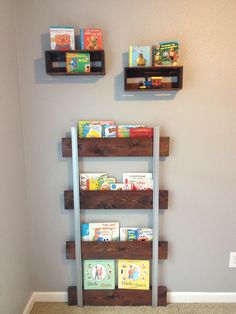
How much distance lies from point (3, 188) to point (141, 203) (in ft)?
2.81

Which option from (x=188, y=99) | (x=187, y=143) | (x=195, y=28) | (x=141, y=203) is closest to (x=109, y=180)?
(x=141, y=203)

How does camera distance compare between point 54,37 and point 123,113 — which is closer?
point 54,37

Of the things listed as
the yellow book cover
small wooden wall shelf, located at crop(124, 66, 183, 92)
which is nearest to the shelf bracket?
the yellow book cover

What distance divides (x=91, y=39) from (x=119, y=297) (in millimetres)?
1755

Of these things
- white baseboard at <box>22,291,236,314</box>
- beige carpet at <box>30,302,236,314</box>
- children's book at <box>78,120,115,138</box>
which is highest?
children's book at <box>78,120,115,138</box>

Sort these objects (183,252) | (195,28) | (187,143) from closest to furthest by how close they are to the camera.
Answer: (195,28)
(187,143)
(183,252)

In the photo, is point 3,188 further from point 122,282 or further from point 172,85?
point 172,85

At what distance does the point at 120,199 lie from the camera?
165cm

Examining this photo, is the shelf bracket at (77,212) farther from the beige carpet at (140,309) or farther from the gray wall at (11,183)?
the gray wall at (11,183)

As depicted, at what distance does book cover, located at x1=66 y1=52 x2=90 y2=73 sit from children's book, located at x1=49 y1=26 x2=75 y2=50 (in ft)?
0.17

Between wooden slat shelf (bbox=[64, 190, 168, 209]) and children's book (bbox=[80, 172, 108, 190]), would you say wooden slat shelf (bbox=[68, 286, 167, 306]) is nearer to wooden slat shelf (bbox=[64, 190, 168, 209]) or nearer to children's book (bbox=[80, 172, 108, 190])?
wooden slat shelf (bbox=[64, 190, 168, 209])

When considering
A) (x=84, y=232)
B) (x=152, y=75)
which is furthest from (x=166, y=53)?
(x=84, y=232)

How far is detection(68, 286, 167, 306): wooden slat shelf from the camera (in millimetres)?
1757

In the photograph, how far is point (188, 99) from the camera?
1.62m
